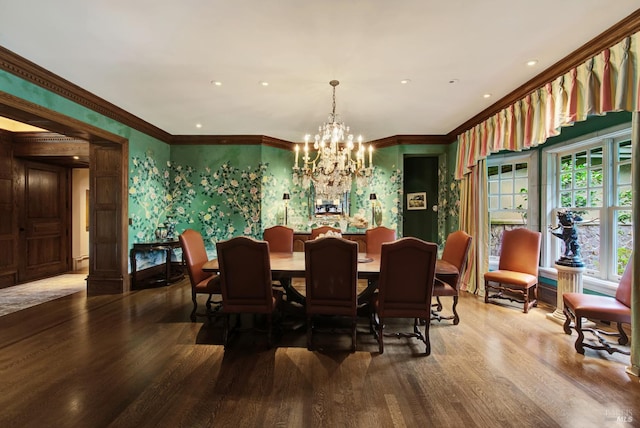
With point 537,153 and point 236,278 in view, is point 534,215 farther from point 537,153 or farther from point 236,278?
point 236,278

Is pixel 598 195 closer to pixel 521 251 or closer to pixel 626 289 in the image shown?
pixel 521 251

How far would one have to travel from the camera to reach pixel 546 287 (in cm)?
402

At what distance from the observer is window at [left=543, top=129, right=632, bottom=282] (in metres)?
3.31

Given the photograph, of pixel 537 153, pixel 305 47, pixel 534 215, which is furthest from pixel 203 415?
pixel 537 153

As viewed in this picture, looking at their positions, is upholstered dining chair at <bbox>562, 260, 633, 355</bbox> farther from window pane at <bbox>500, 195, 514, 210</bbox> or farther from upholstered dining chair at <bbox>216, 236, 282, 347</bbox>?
upholstered dining chair at <bbox>216, 236, 282, 347</bbox>

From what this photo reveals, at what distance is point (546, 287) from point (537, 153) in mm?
1841

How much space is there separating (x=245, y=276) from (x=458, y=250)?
2.28 meters

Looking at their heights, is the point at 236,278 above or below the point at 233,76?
below

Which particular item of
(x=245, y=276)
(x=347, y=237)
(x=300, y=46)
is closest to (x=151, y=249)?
(x=245, y=276)

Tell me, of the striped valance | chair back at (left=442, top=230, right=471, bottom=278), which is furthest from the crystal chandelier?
the striped valance

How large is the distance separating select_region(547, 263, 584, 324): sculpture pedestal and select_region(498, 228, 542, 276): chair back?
1.60ft

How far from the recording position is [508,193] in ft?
15.3

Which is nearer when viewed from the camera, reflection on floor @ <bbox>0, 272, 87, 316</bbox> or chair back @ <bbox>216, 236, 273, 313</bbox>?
chair back @ <bbox>216, 236, 273, 313</bbox>

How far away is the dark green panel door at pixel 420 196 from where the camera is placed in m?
6.02
